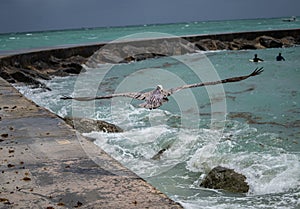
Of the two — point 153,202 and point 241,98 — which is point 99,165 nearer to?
point 153,202

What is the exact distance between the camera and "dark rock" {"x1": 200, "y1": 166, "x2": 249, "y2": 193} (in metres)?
6.20

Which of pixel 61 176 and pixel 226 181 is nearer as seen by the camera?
pixel 61 176

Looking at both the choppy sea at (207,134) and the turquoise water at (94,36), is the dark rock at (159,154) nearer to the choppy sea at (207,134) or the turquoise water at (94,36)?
the choppy sea at (207,134)

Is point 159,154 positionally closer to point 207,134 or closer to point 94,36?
point 207,134

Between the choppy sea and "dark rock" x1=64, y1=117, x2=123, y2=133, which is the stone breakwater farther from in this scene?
"dark rock" x1=64, y1=117, x2=123, y2=133

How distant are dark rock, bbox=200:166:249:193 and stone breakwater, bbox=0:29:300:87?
1316 cm

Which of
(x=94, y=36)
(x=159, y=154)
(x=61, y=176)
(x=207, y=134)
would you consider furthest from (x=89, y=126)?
(x=94, y=36)

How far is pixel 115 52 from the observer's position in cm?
3097

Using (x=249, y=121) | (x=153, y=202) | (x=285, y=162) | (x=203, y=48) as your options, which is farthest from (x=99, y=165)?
(x=203, y=48)

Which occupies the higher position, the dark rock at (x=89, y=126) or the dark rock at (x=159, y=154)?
the dark rock at (x=89, y=126)

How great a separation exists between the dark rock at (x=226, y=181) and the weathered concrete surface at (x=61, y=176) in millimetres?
2126

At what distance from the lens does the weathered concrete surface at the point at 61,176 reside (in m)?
3.43

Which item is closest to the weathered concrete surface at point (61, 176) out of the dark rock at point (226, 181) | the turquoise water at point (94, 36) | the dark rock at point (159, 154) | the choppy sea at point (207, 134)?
the choppy sea at point (207, 134)

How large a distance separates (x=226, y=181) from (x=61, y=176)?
3.02m
